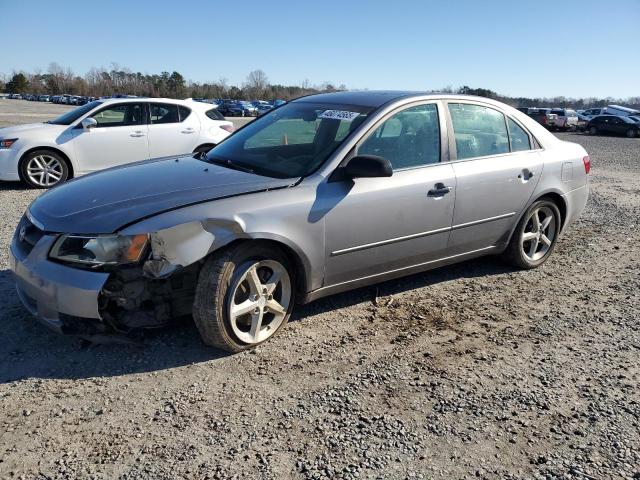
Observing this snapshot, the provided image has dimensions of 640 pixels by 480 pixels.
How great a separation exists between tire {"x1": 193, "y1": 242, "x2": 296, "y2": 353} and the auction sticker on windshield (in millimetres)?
1266

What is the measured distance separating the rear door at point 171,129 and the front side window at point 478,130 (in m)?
6.16

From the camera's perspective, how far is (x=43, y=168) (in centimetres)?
865

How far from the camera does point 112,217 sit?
3174 millimetres

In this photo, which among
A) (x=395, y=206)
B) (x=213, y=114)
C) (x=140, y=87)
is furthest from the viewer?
(x=140, y=87)

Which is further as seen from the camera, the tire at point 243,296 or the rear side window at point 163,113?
the rear side window at point 163,113

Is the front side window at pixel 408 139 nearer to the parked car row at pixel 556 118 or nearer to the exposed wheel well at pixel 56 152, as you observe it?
the exposed wheel well at pixel 56 152

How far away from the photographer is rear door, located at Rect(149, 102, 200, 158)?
937cm

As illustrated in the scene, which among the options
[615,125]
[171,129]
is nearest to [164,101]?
[171,129]

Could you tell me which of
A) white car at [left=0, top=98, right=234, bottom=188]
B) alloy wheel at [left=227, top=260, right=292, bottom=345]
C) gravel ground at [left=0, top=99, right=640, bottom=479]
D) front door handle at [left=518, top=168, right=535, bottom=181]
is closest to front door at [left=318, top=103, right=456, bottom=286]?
alloy wheel at [left=227, top=260, right=292, bottom=345]

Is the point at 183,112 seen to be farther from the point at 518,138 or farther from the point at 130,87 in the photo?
the point at 130,87

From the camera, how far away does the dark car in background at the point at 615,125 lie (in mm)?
32250

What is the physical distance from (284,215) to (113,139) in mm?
6591

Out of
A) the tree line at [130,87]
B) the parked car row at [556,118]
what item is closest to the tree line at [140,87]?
the tree line at [130,87]

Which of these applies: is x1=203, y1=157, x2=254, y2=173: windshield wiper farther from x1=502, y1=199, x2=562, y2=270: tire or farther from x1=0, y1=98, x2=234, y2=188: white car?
x1=0, y1=98, x2=234, y2=188: white car
